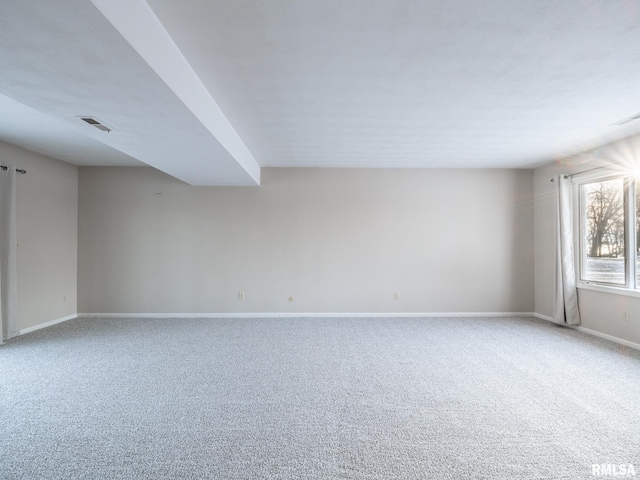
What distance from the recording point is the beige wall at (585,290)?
391cm

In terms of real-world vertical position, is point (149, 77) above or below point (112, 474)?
above

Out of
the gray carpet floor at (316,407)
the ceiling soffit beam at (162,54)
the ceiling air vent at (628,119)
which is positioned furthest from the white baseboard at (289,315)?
the ceiling air vent at (628,119)

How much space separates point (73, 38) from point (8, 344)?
4.37m

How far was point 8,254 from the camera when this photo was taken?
4.13m

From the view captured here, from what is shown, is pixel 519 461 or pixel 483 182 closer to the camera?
pixel 519 461

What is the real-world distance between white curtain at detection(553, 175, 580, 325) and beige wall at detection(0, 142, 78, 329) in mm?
8024

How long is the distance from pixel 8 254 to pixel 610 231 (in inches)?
322

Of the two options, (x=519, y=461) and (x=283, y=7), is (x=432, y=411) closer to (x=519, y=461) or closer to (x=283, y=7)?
(x=519, y=461)

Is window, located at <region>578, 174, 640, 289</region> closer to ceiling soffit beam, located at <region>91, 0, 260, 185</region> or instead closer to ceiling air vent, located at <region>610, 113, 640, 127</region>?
ceiling air vent, located at <region>610, 113, 640, 127</region>

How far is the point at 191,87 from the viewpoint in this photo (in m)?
2.41

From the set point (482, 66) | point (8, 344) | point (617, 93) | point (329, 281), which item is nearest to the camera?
point (482, 66)

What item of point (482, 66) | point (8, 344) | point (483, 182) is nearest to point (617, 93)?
point (482, 66)

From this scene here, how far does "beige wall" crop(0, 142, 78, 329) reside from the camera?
14.8ft

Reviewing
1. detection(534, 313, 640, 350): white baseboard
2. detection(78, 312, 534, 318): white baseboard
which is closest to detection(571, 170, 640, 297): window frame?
detection(534, 313, 640, 350): white baseboard
